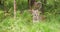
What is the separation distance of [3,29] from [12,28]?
244mm

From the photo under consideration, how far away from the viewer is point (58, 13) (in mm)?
7207

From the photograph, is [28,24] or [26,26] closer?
[26,26]

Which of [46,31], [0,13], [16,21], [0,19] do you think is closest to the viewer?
[46,31]

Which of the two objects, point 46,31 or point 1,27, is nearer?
point 46,31

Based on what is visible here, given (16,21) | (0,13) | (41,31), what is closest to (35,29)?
(41,31)

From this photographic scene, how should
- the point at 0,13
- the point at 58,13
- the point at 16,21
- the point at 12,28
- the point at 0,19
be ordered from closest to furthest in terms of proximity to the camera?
1. the point at 12,28
2. the point at 16,21
3. the point at 0,19
4. the point at 0,13
5. the point at 58,13

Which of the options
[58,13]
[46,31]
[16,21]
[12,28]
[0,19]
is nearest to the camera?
[46,31]

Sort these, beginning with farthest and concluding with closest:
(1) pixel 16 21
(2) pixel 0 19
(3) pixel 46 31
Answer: (2) pixel 0 19, (1) pixel 16 21, (3) pixel 46 31

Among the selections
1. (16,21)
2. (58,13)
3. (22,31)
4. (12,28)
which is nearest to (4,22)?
(16,21)

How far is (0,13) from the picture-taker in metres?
6.40

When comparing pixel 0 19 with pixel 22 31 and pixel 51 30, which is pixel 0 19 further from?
pixel 51 30

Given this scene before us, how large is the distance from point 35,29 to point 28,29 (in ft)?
0.63

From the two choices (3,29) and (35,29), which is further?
(3,29)

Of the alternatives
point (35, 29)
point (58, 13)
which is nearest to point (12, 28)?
point (35, 29)
